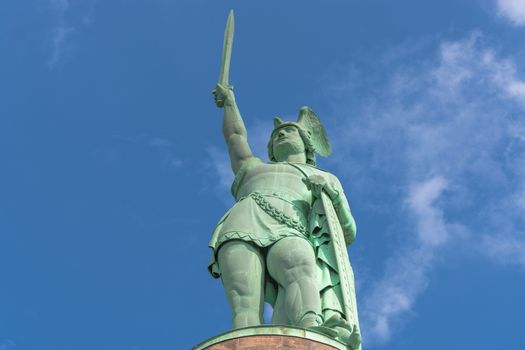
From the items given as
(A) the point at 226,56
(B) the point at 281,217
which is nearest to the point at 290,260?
(B) the point at 281,217

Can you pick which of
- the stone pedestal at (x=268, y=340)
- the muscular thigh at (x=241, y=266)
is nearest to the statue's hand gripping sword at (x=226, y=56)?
the muscular thigh at (x=241, y=266)

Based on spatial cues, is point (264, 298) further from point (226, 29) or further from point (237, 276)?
point (226, 29)

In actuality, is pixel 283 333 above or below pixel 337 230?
below

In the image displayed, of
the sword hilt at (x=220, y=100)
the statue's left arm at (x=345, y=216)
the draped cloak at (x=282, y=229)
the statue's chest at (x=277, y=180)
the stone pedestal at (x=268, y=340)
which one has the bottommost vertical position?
the stone pedestal at (x=268, y=340)

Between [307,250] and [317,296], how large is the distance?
2.37ft

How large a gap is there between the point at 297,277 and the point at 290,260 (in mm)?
237

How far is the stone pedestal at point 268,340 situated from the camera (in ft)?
29.1

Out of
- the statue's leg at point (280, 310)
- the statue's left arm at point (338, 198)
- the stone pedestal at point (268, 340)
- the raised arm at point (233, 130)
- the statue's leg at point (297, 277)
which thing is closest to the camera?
the stone pedestal at point (268, 340)

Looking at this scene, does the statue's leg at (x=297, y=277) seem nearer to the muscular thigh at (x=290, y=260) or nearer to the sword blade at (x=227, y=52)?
the muscular thigh at (x=290, y=260)

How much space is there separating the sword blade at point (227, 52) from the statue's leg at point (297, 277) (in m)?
3.84

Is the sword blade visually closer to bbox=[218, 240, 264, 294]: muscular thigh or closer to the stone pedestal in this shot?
bbox=[218, 240, 264, 294]: muscular thigh

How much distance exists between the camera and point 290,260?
10.7m

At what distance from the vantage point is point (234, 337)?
9.00 m

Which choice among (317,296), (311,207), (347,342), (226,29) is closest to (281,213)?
(311,207)
